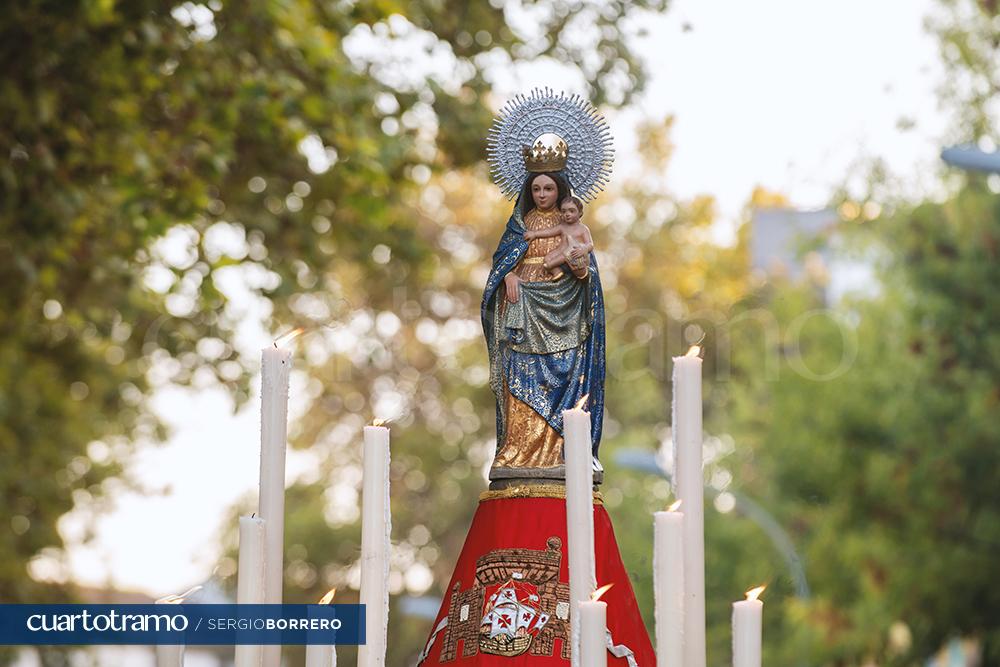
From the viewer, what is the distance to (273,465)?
13.7ft

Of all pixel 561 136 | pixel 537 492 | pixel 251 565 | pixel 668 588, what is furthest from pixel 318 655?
pixel 561 136

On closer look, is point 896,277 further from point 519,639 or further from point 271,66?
point 519,639

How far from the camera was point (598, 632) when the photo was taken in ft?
11.8

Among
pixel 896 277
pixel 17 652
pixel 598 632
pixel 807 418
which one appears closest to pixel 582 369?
pixel 598 632

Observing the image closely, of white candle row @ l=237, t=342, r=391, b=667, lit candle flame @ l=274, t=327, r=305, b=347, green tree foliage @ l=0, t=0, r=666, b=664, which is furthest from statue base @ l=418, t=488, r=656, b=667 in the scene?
green tree foliage @ l=0, t=0, r=666, b=664

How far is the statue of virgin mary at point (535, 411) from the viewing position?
5.28 meters

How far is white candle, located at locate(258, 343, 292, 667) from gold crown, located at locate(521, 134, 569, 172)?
1.76 m

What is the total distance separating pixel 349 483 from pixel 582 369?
27.4 metres

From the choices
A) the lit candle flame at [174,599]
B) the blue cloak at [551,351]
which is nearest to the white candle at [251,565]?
the lit candle flame at [174,599]

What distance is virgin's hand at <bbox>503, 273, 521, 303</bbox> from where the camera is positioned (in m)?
5.68

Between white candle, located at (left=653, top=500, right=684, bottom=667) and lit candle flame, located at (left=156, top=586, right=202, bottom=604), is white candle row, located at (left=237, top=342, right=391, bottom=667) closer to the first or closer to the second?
lit candle flame, located at (left=156, top=586, right=202, bottom=604)

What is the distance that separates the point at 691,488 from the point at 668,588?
1.67ft

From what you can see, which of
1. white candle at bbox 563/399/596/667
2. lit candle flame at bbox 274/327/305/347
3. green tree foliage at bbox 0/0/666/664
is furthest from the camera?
green tree foliage at bbox 0/0/666/664

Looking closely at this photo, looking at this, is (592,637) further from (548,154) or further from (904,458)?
(904,458)
